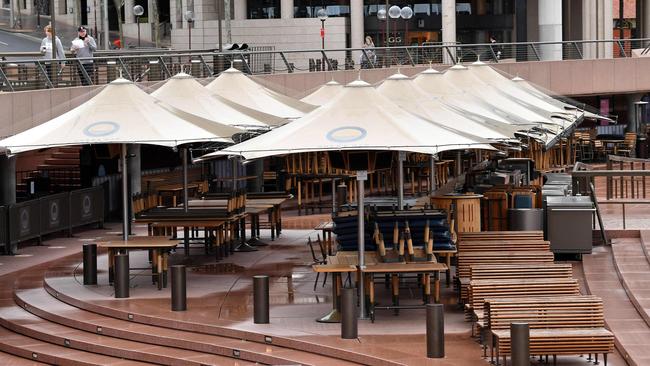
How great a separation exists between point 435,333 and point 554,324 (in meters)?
1.26

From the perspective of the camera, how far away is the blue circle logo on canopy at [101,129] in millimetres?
21250

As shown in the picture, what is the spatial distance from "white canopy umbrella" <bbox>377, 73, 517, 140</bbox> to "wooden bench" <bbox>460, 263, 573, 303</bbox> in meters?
2.18

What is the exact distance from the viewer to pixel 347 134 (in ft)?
60.1

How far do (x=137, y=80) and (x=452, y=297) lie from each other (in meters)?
15.4

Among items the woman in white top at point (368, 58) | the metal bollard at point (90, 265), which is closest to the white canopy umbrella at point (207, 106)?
the metal bollard at point (90, 265)

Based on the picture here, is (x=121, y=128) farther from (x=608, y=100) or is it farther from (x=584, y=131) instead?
(x=608, y=100)

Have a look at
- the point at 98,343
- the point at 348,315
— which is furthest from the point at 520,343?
the point at 98,343

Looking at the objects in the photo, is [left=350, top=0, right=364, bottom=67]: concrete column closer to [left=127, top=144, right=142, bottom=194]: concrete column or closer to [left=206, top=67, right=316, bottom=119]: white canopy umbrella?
[left=127, top=144, right=142, bottom=194]: concrete column

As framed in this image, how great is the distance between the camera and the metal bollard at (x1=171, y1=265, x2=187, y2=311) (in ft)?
63.5

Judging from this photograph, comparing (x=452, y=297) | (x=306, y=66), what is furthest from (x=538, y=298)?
(x=306, y=66)

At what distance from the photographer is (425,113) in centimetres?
2100

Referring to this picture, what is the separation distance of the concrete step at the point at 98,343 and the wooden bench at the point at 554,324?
3.20 meters

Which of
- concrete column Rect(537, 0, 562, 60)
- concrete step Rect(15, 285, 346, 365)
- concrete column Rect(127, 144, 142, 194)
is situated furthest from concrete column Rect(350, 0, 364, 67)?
concrete step Rect(15, 285, 346, 365)

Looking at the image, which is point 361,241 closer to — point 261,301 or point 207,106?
point 261,301
